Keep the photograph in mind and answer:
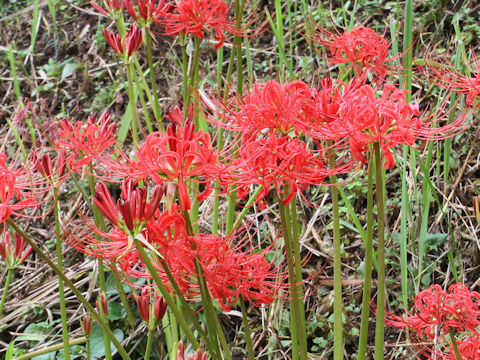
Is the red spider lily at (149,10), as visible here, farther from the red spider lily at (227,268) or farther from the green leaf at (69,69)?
the green leaf at (69,69)

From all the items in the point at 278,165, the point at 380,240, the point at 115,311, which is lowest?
the point at 115,311

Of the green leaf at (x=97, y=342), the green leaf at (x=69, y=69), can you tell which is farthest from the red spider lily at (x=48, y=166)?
the green leaf at (x=69, y=69)

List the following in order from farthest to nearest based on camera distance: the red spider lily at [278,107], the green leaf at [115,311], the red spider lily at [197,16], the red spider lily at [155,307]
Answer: the green leaf at [115,311]
the red spider lily at [197,16]
the red spider lily at [155,307]
the red spider lily at [278,107]

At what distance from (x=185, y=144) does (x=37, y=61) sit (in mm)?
3418

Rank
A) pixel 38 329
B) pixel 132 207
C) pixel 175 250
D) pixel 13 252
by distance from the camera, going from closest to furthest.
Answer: pixel 132 207, pixel 175 250, pixel 13 252, pixel 38 329

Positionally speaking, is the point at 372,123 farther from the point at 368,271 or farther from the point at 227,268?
the point at 227,268

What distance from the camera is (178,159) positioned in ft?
3.94

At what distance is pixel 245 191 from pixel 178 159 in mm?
251

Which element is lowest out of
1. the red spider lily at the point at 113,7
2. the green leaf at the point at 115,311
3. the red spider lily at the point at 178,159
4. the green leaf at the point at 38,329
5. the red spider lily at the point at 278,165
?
the green leaf at the point at 38,329

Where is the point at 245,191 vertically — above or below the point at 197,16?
below

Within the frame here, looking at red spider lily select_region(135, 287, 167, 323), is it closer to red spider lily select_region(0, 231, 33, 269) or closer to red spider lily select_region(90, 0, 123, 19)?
red spider lily select_region(0, 231, 33, 269)

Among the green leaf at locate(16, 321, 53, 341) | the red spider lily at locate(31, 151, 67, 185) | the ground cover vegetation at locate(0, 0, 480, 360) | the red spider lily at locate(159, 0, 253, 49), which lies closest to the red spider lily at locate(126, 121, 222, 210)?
the ground cover vegetation at locate(0, 0, 480, 360)

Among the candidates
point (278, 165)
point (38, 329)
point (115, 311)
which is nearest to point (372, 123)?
point (278, 165)

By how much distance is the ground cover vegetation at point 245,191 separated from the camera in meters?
1.27
